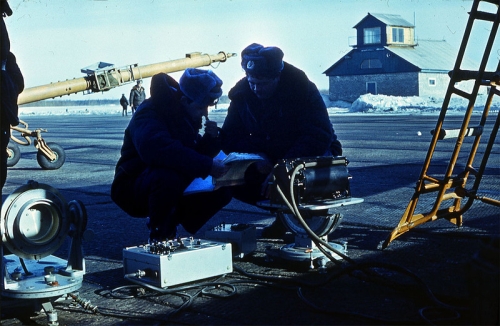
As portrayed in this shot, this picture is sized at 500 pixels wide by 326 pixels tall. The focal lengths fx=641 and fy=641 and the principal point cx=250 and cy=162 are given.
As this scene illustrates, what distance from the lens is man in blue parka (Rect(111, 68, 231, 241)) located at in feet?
12.4

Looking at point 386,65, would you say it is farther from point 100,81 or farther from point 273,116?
point 273,116

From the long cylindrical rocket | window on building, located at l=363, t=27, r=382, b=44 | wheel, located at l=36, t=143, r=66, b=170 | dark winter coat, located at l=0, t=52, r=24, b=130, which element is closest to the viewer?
dark winter coat, located at l=0, t=52, r=24, b=130

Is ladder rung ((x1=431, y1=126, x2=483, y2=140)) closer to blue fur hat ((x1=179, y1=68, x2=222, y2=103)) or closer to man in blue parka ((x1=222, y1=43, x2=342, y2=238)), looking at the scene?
man in blue parka ((x1=222, y1=43, x2=342, y2=238))

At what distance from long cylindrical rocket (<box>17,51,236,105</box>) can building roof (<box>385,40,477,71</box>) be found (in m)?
41.1

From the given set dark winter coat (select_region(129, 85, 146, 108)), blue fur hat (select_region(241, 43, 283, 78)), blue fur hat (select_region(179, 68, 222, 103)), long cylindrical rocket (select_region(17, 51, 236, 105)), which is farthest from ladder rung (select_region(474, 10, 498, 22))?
dark winter coat (select_region(129, 85, 146, 108))

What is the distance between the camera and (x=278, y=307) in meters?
3.14

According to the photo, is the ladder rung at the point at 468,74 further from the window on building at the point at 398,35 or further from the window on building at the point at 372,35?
the window on building at the point at 398,35

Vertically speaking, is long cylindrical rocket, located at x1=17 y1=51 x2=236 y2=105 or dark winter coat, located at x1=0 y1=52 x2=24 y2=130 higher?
long cylindrical rocket, located at x1=17 y1=51 x2=236 y2=105

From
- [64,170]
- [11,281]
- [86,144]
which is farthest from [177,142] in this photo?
[86,144]

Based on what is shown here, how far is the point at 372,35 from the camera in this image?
201 ft

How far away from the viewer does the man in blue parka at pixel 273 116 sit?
13.8ft

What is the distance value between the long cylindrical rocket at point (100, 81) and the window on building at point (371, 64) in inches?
1647

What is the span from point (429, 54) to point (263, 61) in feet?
214

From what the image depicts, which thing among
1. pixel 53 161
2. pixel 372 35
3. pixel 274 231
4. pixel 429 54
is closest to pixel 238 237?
pixel 274 231
